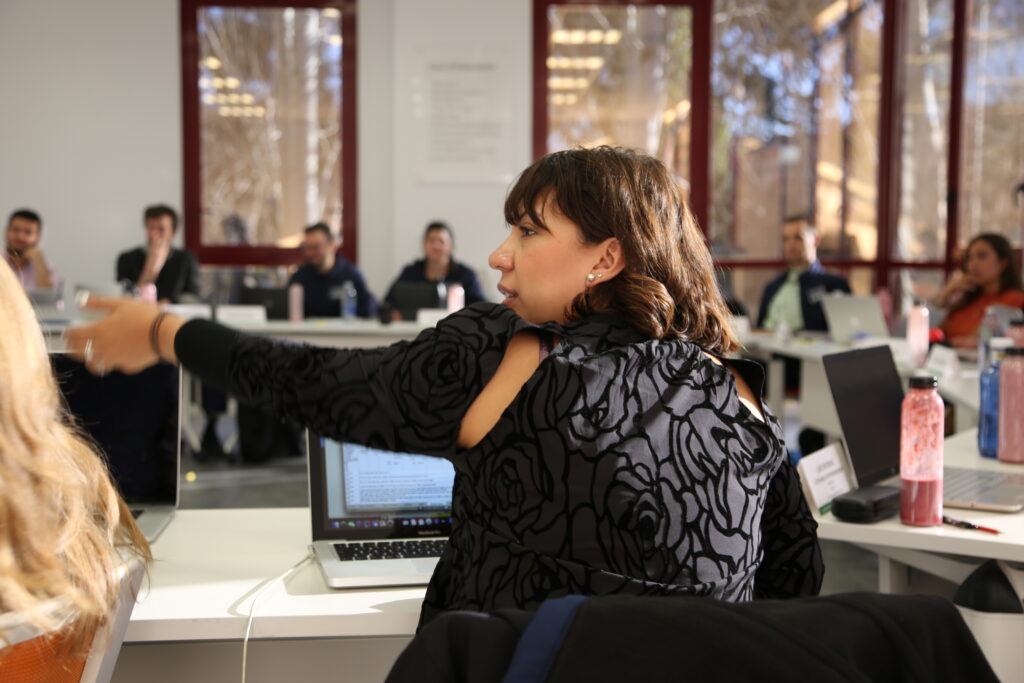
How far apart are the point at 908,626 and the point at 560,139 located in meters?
7.22

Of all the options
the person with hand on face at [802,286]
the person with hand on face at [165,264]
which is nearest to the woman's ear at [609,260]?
the person with hand on face at [802,286]

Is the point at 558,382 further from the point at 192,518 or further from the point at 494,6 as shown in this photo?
the point at 494,6

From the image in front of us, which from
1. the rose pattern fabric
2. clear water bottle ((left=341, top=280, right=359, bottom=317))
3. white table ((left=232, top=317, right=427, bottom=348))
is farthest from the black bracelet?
clear water bottle ((left=341, top=280, right=359, bottom=317))

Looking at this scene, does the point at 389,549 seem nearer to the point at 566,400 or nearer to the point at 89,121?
the point at 566,400

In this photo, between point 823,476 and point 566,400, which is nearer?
point 566,400

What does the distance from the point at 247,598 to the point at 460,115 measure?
242 inches

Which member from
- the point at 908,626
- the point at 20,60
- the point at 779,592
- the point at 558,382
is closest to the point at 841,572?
the point at 779,592

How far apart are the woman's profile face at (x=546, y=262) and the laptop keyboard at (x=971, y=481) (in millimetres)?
1071

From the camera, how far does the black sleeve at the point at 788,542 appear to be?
58.2 inches

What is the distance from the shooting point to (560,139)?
307 inches

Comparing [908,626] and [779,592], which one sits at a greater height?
[908,626]

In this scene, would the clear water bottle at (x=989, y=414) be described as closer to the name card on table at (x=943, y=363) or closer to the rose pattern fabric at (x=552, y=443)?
the rose pattern fabric at (x=552, y=443)

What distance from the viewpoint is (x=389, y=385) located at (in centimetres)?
120

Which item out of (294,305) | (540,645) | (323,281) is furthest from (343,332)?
(540,645)
